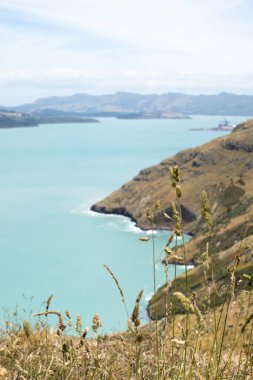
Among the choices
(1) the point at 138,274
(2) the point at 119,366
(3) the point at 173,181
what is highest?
(3) the point at 173,181

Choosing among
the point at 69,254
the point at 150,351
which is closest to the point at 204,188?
the point at 69,254

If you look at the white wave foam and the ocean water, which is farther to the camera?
the white wave foam

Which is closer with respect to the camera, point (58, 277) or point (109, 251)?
point (58, 277)

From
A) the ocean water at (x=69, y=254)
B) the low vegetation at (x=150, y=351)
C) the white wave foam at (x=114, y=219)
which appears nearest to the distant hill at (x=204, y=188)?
the white wave foam at (x=114, y=219)

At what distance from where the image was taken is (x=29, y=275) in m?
87.1

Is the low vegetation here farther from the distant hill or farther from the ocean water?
the distant hill

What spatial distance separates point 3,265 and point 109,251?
25.0 metres

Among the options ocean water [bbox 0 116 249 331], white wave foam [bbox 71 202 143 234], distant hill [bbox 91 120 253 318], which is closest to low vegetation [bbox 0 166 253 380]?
ocean water [bbox 0 116 249 331]

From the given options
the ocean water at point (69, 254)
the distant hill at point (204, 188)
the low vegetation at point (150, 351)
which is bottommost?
the ocean water at point (69, 254)

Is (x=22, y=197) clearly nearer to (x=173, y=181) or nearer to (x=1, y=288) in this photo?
(x=1, y=288)

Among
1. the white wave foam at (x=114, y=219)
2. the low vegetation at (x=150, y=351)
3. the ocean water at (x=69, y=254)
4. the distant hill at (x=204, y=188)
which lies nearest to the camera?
the low vegetation at (x=150, y=351)

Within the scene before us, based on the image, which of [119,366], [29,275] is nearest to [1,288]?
[29,275]

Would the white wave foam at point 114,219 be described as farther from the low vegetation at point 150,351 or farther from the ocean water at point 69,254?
the low vegetation at point 150,351

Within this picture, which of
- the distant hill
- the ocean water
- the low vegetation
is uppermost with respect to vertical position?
the low vegetation
